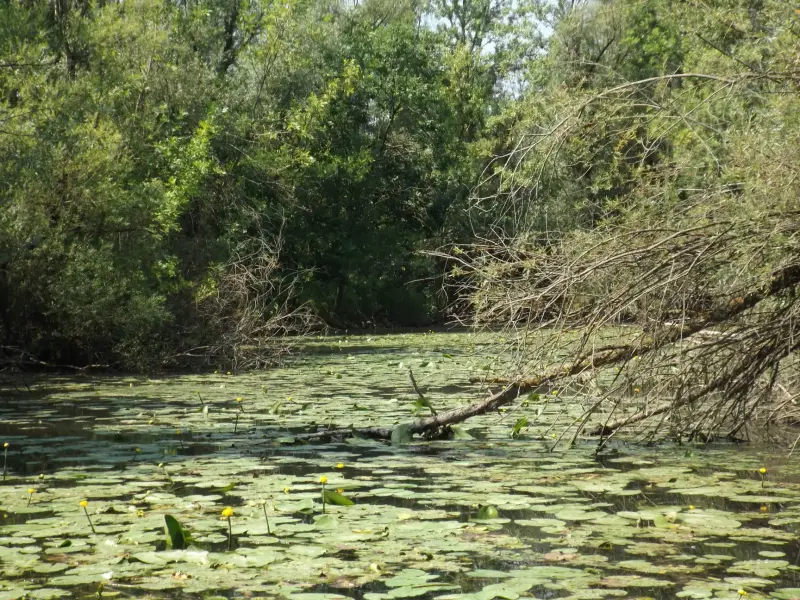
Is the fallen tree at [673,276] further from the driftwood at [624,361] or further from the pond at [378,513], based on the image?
the pond at [378,513]

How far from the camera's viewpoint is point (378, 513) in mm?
5520

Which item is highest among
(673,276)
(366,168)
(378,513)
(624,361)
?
(366,168)

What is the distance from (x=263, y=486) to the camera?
20.6ft

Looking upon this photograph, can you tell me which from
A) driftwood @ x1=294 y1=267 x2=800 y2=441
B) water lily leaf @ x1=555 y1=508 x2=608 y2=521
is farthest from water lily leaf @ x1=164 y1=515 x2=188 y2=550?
driftwood @ x1=294 y1=267 x2=800 y2=441

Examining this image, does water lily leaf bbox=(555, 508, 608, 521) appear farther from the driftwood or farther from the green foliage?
the green foliage

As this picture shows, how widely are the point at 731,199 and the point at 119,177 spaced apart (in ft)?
38.8

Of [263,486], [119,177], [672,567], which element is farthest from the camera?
[119,177]

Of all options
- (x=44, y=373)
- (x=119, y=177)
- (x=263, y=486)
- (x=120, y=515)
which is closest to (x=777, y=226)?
(x=263, y=486)

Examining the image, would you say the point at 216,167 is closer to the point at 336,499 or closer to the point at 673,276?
the point at 673,276

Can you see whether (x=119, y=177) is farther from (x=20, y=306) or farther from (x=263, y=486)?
(x=263, y=486)

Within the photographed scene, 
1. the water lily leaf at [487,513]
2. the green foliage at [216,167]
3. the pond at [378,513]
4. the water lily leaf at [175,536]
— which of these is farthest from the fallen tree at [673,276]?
the water lily leaf at [175,536]

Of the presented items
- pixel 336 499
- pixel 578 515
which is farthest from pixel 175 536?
pixel 578 515

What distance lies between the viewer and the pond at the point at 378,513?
421cm

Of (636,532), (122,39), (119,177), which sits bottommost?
(636,532)
